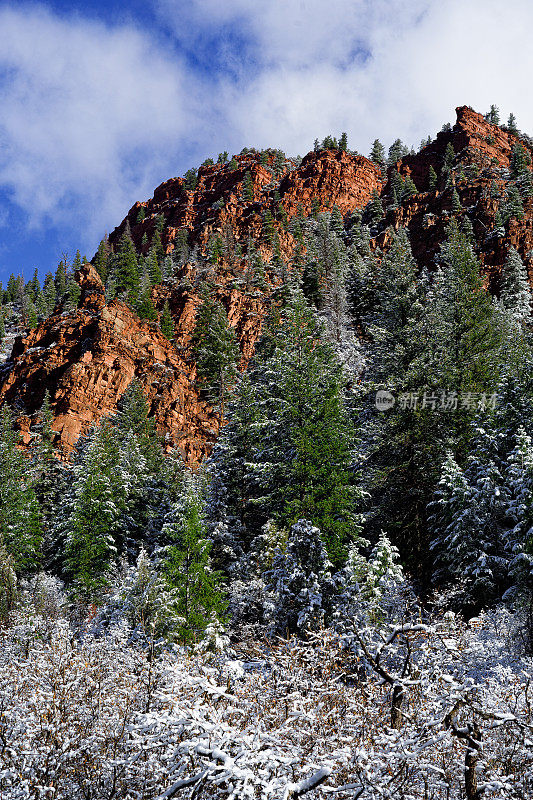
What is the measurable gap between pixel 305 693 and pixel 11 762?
4.34 meters

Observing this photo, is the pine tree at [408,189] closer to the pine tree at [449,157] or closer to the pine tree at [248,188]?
the pine tree at [449,157]

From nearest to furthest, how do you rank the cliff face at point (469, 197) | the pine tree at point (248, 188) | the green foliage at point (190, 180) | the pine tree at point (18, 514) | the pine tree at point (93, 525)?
the pine tree at point (93, 525), the pine tree at point (18, 514), the cliff face at point (469, 197), the pine tree at point (248, 188), the green foliage at point (190, 180)

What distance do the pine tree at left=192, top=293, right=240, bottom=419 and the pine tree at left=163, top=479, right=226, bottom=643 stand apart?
31.3 meters

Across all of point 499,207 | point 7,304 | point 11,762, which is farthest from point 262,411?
point 7,304

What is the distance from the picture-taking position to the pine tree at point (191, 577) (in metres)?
19.4

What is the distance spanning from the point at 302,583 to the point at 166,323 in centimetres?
5103

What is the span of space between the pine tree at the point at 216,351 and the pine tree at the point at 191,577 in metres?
31.3

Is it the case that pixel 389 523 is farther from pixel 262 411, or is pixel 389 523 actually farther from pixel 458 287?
pixel 458 287

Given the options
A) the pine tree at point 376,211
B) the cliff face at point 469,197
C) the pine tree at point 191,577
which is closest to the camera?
the pine tree at point 191,577

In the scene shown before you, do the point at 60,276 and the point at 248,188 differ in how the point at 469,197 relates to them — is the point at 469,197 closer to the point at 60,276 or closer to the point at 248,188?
the point at 248,188

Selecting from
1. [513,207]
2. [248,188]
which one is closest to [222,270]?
[248,188]

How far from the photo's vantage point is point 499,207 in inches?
2640

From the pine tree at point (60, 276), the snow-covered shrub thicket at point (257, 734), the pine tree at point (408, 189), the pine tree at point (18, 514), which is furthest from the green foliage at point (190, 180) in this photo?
the snow-covered shrub thicket at point (257, 734)

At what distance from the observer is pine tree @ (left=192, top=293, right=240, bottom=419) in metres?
55.4
